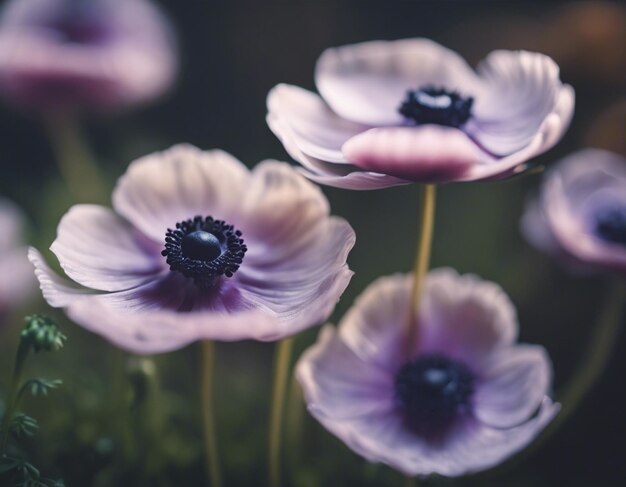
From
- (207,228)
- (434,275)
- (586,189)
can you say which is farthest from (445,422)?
(586,189)

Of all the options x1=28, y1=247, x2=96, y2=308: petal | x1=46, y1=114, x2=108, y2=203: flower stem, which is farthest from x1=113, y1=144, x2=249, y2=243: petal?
x1=46, y1=114, x2=108, y2=203: flower stem

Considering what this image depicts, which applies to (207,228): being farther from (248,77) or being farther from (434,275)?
(248,77)

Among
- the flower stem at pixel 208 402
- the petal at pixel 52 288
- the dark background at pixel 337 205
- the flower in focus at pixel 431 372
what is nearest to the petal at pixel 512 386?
the flower in focus at pixel 431 372

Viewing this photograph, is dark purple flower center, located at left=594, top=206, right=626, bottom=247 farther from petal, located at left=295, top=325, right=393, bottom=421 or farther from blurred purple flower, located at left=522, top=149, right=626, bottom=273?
petal, located at left=295, top=325, right=393, bottom=421

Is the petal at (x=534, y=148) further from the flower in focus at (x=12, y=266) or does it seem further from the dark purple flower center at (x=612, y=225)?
the flower in focus at (x=12, y=266)

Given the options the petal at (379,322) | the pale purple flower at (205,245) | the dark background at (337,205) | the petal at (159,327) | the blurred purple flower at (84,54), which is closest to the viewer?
the petal at (159,327)

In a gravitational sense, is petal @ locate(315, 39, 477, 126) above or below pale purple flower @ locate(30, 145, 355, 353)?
above
